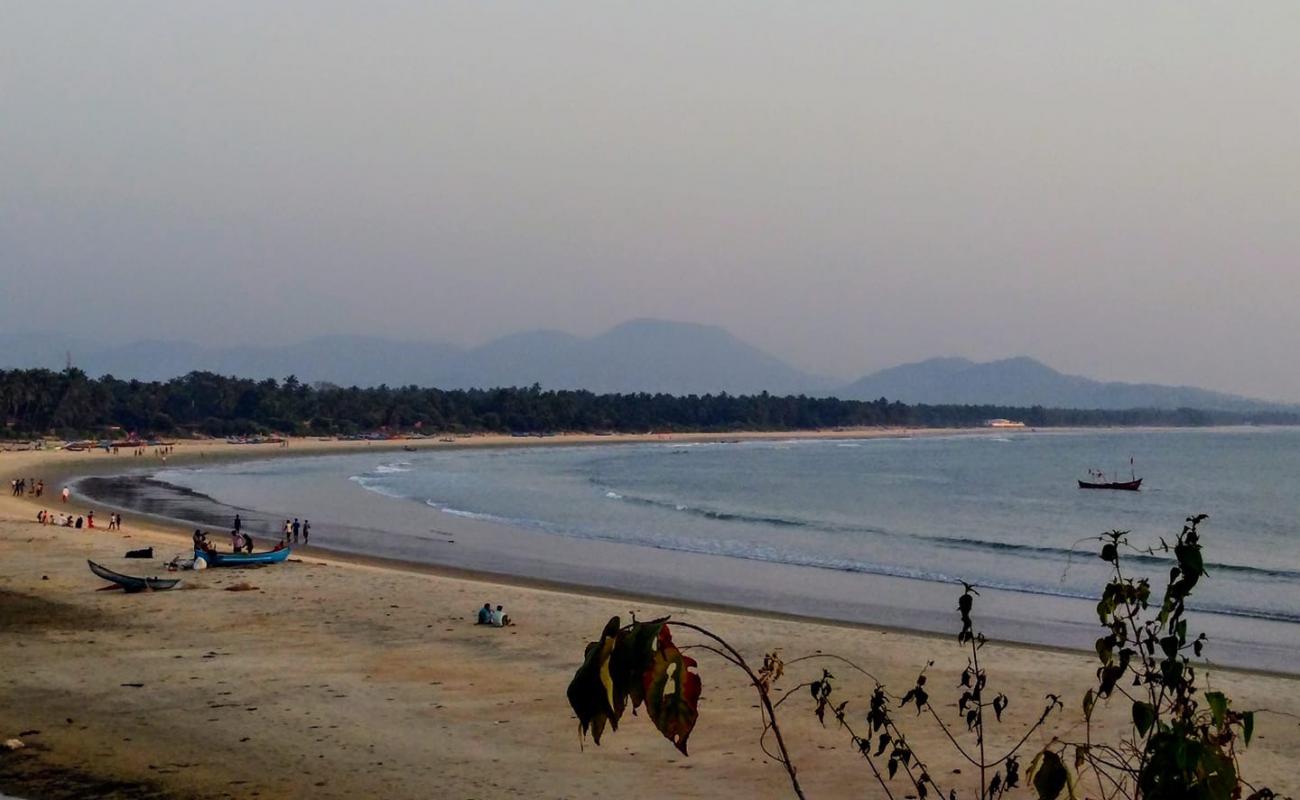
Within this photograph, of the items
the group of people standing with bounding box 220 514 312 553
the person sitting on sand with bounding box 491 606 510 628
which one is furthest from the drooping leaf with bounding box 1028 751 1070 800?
the group of people standing with bounding box 220 514 312 553

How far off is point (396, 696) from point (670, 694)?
43.8 feet

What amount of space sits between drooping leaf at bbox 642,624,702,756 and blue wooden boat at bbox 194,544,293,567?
26.1 meters

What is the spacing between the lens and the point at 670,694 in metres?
2.89

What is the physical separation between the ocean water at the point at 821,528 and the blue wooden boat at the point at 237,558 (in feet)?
18.6

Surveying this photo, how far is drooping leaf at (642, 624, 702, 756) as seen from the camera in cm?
284

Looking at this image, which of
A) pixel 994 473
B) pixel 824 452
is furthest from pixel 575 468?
pixel 824 452

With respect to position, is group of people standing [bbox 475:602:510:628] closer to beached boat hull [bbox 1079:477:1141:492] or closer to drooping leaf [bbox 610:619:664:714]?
drooping leaf [bbox 610:619:664:714]

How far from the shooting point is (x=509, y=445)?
440 ft

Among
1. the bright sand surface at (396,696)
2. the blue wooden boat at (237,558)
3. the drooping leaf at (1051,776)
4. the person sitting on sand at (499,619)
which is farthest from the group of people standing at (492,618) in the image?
the drooping leaf at (1051,776)

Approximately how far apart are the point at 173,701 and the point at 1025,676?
38.6ft

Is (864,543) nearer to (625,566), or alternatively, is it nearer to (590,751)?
(625,566)

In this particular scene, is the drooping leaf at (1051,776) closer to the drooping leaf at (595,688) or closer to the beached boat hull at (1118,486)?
the drooping leaf at (595,688)

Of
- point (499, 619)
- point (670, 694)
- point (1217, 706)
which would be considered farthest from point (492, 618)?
point (1217, 706)

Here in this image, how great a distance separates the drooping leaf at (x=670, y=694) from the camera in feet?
9.30
